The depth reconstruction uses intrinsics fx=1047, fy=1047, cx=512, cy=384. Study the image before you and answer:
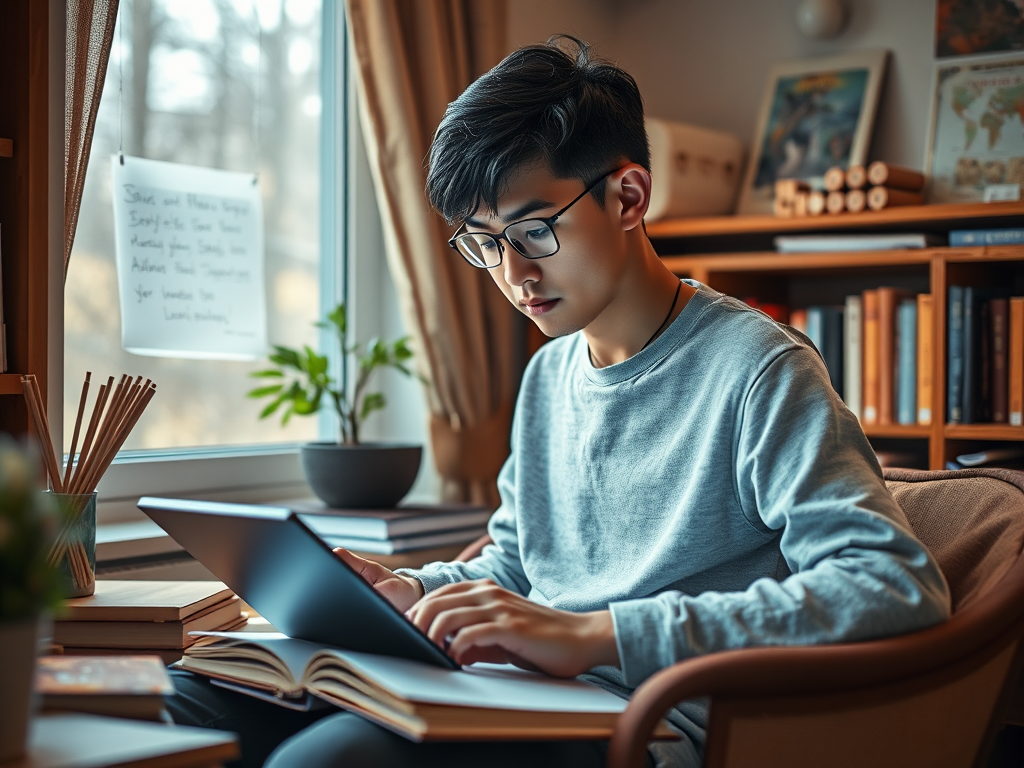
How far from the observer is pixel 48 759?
62 cm

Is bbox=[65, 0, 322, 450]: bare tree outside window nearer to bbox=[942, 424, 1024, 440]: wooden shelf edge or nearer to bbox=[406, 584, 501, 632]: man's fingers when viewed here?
bbox=[406, 584, 501, 632]: man's fingers

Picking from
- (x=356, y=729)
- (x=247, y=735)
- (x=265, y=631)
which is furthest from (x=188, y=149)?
(x=356, y=729)

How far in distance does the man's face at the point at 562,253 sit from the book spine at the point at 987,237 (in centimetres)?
109

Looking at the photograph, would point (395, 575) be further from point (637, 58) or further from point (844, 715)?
point (637, 58)

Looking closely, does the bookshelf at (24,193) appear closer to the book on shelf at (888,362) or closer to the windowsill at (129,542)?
the windowsill at (129,542)

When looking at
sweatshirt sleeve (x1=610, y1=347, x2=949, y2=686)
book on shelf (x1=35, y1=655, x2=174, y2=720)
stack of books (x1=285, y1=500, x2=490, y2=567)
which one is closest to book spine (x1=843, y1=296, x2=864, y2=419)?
stack of books (x1=285, y1=500, x2=490, y2=567)

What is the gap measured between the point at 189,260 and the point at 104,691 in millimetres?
1312

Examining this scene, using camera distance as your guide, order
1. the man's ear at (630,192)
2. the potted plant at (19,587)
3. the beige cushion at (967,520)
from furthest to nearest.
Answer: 1. the man's ear at (630,192)
2. the beige cushion at (967,520)
3. the potted plant at (19,587)

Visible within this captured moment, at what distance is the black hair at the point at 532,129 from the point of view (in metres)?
1.22

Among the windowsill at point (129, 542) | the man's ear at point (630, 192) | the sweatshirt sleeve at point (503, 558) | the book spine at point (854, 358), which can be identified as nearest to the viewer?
the man's ear at point (630, 192)

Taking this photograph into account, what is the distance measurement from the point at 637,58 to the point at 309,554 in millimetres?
2232

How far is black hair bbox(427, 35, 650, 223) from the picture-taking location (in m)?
1.22

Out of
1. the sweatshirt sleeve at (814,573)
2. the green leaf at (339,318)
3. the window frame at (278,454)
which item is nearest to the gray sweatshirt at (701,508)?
the sweatshirt sleeve at (814,573)

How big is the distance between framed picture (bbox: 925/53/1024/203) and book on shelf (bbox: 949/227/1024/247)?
0.23 meters
